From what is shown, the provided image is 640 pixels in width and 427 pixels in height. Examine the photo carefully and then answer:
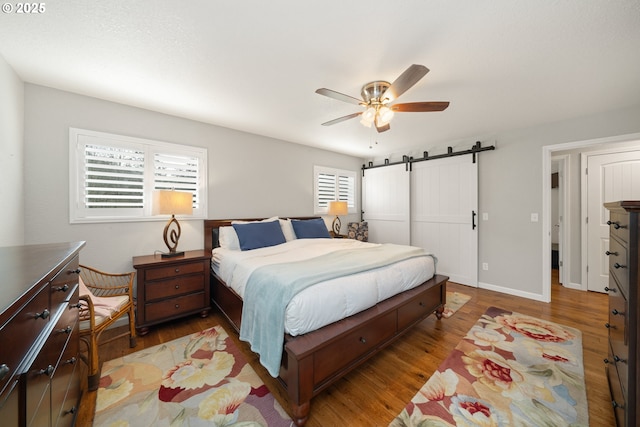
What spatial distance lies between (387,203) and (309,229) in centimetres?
208

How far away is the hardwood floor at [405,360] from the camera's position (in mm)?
1493

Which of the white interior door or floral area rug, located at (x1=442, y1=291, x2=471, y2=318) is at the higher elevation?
the white interior door

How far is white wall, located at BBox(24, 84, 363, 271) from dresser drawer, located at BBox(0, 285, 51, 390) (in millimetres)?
2005

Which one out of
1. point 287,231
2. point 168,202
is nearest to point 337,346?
point 287,231

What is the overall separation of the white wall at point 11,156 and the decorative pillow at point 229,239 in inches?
66.4

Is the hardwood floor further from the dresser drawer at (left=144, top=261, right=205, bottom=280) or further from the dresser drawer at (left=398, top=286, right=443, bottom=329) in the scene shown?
the dresser drawer at (left=144, top=261, right=205, bottom=280)

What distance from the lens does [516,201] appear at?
11.3ft

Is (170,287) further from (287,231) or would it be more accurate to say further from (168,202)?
(287,231)

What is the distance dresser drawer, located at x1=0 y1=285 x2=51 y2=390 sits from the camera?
622mm

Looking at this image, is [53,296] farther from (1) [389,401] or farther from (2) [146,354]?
(1) [389,401]

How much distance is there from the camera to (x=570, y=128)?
3.04 metres

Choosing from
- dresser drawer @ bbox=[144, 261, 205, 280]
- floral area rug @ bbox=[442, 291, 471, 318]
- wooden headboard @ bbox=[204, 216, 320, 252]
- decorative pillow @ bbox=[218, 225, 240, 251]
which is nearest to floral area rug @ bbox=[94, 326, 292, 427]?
dresser drawer @ bbox=[144, 261, 205, 280]

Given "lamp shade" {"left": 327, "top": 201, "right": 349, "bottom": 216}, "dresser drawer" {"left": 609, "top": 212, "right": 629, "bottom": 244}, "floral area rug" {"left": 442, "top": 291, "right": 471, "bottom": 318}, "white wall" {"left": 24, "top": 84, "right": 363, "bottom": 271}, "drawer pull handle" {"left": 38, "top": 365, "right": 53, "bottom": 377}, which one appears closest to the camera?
"drawer pull handle" {"left": 38, "top": 365, "right": 53, "bottom": 377}

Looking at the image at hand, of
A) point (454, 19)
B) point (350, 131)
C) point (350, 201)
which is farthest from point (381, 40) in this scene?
point (350, 201)
